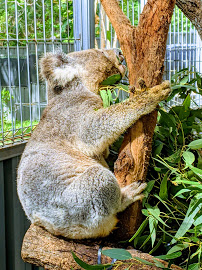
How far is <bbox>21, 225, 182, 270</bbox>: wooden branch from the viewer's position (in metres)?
1.94

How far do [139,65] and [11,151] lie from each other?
1.50 metres

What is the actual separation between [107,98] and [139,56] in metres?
0.47

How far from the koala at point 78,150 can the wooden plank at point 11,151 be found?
0.60 m

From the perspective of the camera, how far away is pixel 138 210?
1.98 metres

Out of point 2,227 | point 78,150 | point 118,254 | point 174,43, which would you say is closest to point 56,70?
point 78,150

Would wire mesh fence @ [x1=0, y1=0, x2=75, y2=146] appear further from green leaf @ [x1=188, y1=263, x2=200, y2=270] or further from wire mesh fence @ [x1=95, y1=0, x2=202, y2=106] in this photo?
green leaf @ [x1=188, y1=263, x2=200, y2=270]

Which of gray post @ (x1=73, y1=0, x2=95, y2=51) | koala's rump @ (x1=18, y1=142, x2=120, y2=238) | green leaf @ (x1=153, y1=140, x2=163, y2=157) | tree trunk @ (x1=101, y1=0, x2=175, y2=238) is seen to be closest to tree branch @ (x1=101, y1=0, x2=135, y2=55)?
tree trunk @ (x1=101, y1=0, x2=175, y2=238)

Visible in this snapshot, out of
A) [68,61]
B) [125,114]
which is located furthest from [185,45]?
[125,114]

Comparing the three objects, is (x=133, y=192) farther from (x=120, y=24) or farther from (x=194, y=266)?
(x=120, y=24)

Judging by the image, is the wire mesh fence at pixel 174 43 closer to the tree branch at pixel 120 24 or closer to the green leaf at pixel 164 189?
the tree branch at pixel 120 24

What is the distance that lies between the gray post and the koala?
0.76 metres

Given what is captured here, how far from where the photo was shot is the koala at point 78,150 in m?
1.94

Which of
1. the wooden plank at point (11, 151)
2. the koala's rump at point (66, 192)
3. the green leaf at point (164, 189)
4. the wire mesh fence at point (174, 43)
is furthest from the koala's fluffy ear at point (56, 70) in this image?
the wire mesh fence at point (174, 43)

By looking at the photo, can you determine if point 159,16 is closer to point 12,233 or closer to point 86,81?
point 86,81
